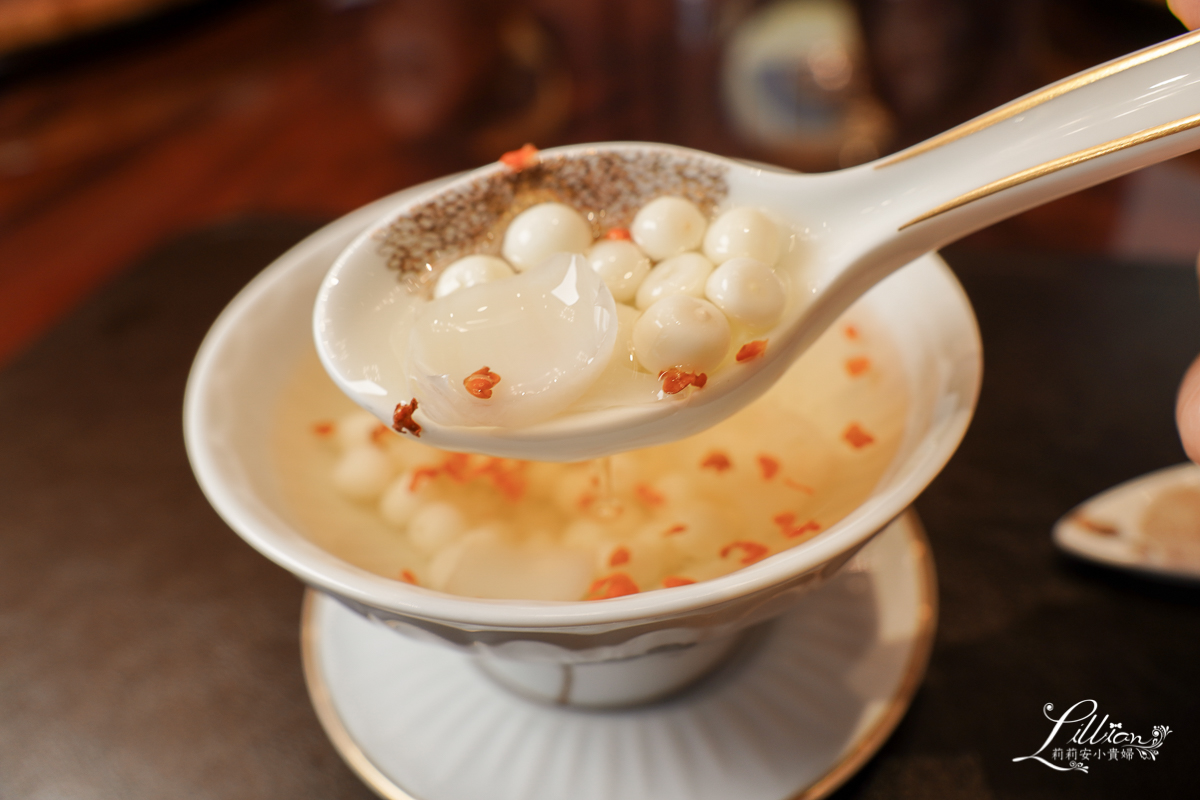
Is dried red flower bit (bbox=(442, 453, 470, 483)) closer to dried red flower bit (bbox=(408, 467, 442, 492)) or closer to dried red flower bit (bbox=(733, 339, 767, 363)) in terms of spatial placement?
dried red flower bit (bbox=(408, 467, 442, 492))

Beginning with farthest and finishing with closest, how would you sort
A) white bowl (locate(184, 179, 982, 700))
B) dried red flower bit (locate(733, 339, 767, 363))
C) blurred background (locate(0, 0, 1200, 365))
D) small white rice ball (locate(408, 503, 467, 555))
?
1. blurred background (locate(0, 0, 1200, 365))
2. small white rice ball (locate(408, 503, 467, 555))
3. dried red flower bit (locate(733, 339, 767, 363))
4. white bowl (locate(184, 179, 982, 700))

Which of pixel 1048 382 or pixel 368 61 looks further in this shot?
pixel 368 61

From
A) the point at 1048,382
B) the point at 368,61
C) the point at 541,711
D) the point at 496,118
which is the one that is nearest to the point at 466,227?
the point at 541,711

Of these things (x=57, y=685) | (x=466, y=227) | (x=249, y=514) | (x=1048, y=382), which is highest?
(x=466, y=227)

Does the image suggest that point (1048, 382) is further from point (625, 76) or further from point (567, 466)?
point (625, 76)

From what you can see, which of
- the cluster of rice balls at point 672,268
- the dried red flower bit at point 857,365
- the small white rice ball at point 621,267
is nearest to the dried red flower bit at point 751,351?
the cluster of rice balls at point 672,268

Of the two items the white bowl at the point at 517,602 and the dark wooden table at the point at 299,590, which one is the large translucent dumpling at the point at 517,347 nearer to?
the white bowl at the point at 517,602

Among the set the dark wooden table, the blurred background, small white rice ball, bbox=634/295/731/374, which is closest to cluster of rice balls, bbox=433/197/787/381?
small white rice ball, bbox=634/295/731/374

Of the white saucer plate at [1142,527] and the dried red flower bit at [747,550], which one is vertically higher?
the dried red flower bit at [747,550]
